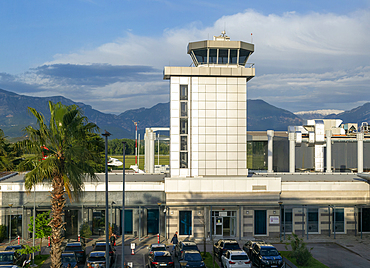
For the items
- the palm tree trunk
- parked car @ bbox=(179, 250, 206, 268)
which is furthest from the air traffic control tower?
the palm tree trunk

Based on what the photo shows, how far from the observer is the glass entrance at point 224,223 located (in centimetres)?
3578

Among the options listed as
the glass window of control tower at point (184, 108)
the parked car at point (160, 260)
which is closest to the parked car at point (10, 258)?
the parked car at point (160, 260)

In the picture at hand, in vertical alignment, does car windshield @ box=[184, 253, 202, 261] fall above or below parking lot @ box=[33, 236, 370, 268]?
above

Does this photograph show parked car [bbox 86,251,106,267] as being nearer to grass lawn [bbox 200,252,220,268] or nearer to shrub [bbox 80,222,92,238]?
grass lawn [bbox 200,252,220,268]

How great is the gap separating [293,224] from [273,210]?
9.05 feet

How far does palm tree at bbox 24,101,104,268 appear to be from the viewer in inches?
801

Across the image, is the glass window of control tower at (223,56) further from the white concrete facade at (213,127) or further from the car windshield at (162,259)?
the car windshield at (162,259)

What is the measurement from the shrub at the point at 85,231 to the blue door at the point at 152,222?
19.5 ft

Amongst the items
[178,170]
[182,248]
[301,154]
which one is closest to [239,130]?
[178,170]

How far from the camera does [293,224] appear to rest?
3666 cm

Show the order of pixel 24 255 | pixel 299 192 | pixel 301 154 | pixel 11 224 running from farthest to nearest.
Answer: pixel 301 154 → pixel 299 192 → pixel 11 224 → pixel 24 255

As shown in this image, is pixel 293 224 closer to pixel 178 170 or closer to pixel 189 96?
pixel 178 170

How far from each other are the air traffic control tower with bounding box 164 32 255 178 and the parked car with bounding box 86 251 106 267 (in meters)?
13.6

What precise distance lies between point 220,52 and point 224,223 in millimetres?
18142
